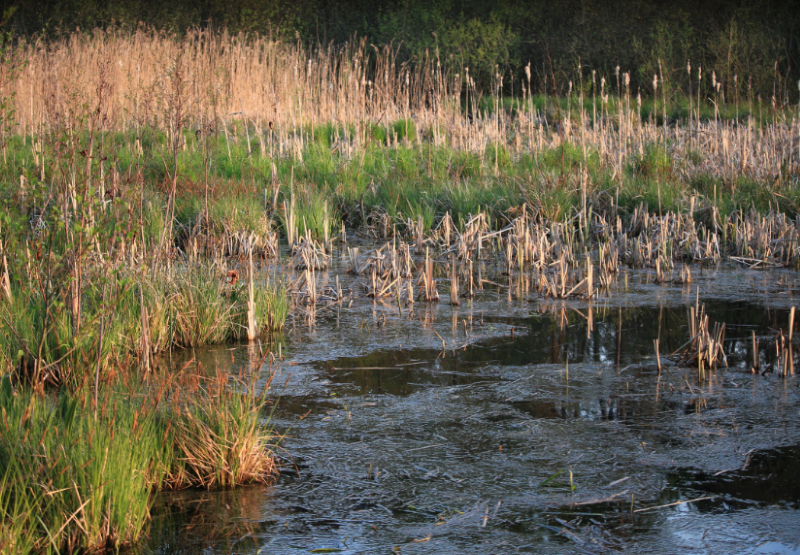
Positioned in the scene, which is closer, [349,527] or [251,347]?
[349,527]

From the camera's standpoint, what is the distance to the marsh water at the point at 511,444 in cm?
288

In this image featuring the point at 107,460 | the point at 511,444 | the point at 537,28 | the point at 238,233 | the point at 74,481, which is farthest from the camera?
the point at 537,28

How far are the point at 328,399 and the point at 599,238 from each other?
4.78 metres

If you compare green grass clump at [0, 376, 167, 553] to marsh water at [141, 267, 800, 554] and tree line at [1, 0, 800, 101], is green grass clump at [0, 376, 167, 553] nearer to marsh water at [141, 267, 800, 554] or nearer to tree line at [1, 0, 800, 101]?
marsh water at [141, 267, 800, 554]

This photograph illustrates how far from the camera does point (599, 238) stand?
8.28m

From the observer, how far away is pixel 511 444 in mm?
3629

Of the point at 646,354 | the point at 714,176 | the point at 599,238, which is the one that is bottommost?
the point at 646,354

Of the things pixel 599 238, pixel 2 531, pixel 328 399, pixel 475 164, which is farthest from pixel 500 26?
pixel 2 531

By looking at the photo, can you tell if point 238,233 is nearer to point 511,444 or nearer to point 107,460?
point 511,444

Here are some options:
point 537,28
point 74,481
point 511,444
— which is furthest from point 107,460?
point 537,28

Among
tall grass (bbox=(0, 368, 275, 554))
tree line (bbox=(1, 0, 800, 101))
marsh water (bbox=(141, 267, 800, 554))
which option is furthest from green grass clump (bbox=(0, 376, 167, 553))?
tree line (bbox=(1, 0, 800, 101))

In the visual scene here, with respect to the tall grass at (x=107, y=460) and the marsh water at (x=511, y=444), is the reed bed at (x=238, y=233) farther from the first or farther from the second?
the marsh water at (x=511, y=444)

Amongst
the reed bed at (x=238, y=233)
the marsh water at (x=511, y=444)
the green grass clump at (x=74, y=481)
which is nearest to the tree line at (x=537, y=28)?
the reed bed at (x=238, y=233)

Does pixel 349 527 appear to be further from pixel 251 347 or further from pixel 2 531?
pixel 251 347
